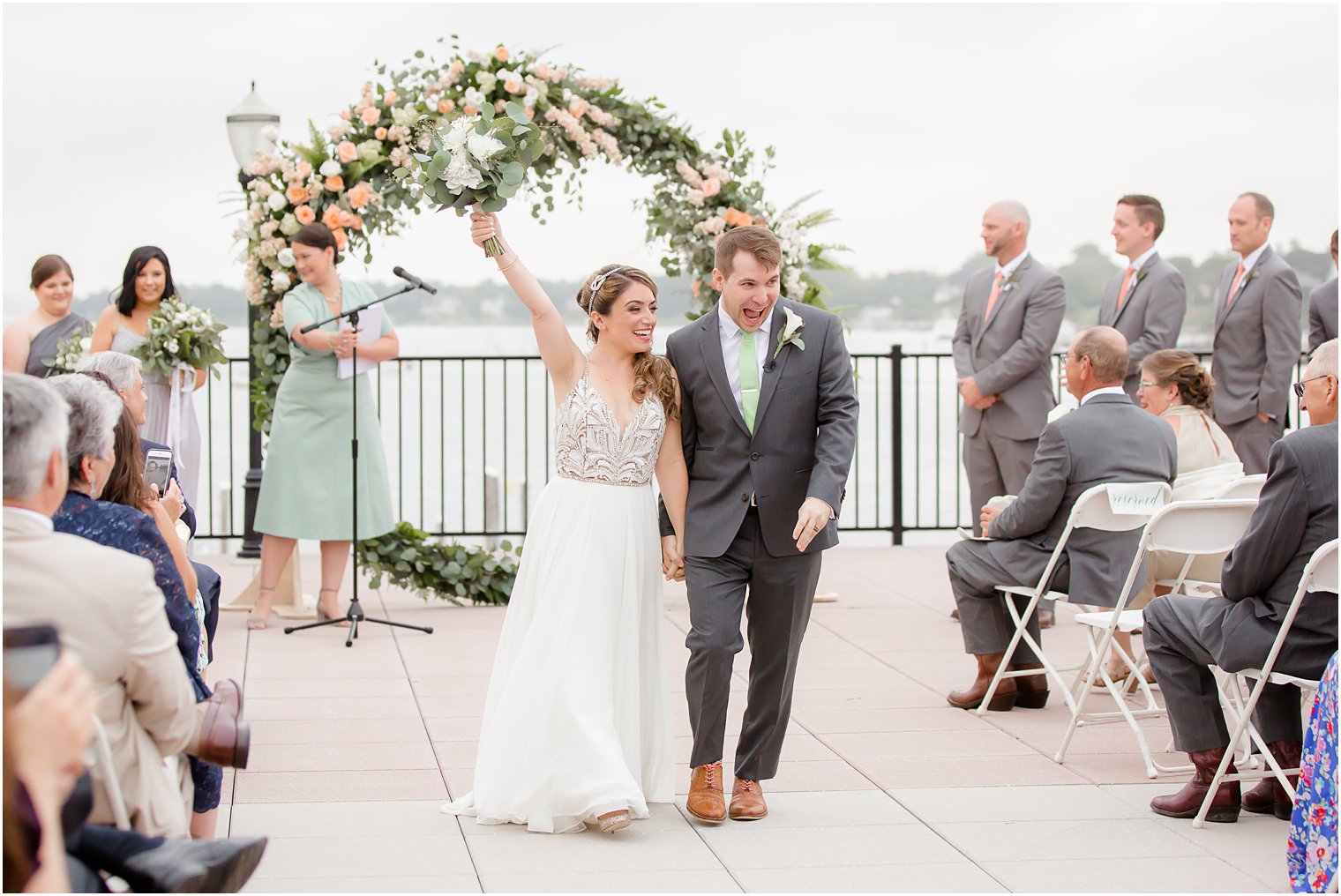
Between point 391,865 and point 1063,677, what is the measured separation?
3501 mm

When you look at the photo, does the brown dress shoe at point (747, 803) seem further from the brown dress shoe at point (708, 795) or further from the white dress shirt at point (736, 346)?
the white dress shirt at point (736, 346)

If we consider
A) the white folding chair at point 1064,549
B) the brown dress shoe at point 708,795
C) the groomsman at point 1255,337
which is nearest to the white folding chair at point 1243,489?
the white folding chair at point 1064,549

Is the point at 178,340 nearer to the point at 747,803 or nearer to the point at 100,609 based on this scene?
the point at 747,803

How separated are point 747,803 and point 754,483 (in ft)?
3.08

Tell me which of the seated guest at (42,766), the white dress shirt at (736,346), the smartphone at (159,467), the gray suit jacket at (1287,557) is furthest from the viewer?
the smartphone at (159,467)

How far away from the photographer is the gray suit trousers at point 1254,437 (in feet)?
26.6

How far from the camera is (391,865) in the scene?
3881 millimetres

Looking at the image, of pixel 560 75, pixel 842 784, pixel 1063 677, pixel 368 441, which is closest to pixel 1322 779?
pixel 842 784

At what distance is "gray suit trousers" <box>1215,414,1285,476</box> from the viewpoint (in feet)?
26.6

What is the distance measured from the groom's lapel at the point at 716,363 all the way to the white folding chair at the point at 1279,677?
157 cm

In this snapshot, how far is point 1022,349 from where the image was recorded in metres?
7.39

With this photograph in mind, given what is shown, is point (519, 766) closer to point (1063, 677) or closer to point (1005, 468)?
point (1063, 677)

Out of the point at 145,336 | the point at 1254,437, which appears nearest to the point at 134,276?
the point at 145,336

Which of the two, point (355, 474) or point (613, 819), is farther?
point (355, 474)
